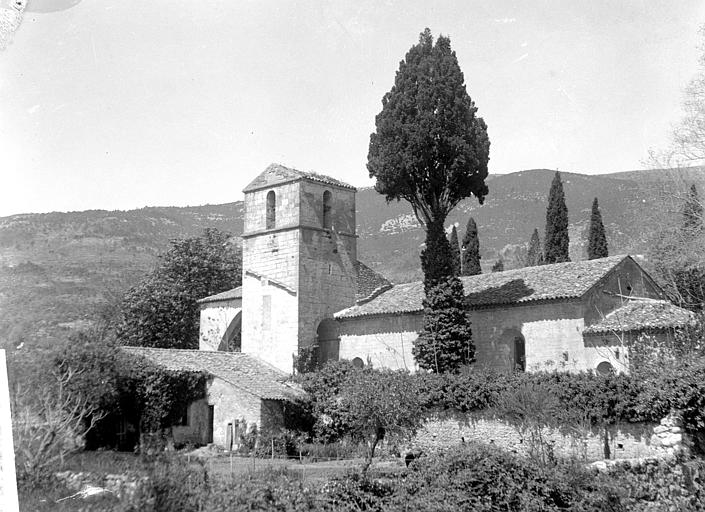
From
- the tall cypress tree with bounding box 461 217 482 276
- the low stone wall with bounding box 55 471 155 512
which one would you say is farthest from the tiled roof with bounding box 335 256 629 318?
the low stone wall with bounding box 55 471 155 512

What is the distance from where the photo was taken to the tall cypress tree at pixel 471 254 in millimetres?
43125

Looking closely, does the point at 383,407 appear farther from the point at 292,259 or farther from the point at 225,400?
the point at 292,259

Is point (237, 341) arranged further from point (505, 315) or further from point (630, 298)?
point (630, 298)

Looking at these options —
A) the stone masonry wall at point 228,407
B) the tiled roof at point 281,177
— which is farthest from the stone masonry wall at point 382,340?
the tiled roof at point 281,177

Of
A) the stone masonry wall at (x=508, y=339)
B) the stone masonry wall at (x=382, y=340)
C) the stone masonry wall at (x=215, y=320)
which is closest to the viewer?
the stone masonry wall at (x=508, y=339)

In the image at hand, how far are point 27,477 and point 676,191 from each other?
78.9 ft

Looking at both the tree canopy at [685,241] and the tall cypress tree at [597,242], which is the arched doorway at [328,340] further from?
the tall cypress tree at [597,242]

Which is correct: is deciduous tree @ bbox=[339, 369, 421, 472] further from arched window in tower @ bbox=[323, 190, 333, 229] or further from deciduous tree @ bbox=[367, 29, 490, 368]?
arched window in tower @ bbox=[323, 190, 333, 229]

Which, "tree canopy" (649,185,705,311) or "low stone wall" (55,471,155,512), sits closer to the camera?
"low stone wall" (55,471,155,512)

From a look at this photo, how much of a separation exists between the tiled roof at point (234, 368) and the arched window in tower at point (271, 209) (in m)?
6.31

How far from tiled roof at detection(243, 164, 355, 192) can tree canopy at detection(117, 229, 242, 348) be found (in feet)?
43.8

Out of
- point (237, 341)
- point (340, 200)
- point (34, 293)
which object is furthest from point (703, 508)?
point (34, 293)

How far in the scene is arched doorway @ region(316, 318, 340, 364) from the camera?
32.1 metres

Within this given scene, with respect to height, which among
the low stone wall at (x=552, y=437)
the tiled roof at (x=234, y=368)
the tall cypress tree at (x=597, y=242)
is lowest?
the low stone wall at (x=552, y=437)
